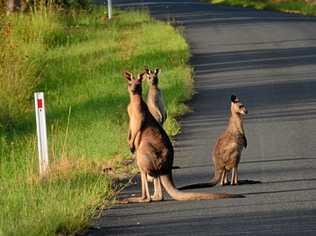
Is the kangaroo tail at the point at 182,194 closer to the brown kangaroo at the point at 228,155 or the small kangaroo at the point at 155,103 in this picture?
the brown kangaroo at the point at 228,155

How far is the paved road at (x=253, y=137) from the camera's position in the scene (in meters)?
11.3

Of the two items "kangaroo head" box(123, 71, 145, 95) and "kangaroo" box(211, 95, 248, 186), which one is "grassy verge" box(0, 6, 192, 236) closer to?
"kangaroo head" box(123, 71, 145, 95)

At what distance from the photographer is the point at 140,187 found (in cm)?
1373

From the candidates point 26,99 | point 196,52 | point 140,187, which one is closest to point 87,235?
point 140,187

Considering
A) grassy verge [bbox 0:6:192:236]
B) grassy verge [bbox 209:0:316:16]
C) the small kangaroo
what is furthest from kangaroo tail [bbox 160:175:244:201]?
grassy verge [bbox 209:0:316:16]

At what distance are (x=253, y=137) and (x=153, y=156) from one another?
531 cm

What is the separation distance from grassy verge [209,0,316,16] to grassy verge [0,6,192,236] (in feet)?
32.9

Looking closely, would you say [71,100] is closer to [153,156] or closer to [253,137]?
[253,137]

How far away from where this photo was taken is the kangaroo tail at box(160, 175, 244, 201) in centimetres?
1239

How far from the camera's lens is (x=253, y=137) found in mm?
17453

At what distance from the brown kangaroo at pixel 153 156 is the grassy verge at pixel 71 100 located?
517 mm

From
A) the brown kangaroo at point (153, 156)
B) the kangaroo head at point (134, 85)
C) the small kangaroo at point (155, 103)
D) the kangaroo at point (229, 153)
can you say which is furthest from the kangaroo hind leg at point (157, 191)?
the small kangaroo at point (155, 103)

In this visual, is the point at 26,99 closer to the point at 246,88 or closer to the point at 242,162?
the point at 246,88

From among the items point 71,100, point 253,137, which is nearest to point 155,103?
point 253,137
